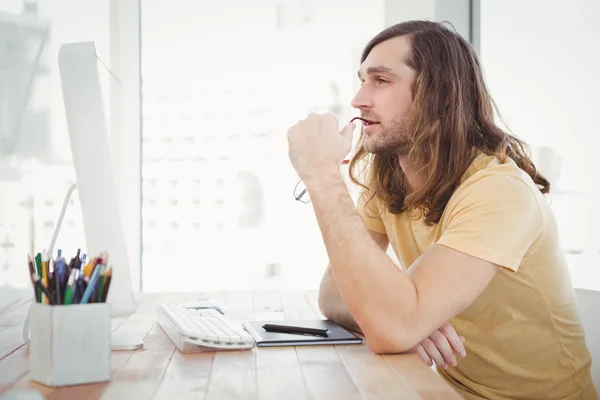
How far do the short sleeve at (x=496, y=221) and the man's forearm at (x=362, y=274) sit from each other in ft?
A: 0.39

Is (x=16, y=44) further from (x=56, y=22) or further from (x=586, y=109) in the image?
(x=586, y=109)

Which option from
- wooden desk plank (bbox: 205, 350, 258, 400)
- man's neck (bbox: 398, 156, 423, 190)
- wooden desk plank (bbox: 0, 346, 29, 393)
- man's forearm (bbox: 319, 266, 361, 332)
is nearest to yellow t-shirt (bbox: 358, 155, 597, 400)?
man's neck (bbox: 398, 156, 423, 190)

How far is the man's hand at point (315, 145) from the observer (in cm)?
117

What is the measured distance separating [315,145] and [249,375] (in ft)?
1.55

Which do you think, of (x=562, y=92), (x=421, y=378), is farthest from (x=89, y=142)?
(x=562, y=92)

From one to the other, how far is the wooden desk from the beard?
496mm

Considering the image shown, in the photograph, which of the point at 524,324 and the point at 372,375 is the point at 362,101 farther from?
the point at 372,375

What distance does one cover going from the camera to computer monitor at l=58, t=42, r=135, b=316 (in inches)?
38.2

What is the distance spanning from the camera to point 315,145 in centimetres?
119

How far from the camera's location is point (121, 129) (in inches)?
105

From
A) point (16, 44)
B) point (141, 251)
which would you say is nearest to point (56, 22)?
point (16, 44)

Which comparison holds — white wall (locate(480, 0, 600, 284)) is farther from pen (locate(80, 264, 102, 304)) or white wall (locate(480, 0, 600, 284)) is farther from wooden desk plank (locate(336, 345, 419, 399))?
pen (locate(80, 264, 102, 304))

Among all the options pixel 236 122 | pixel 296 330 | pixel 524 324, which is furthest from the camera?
pixel 236 122

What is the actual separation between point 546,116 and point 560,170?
0.58 feet
